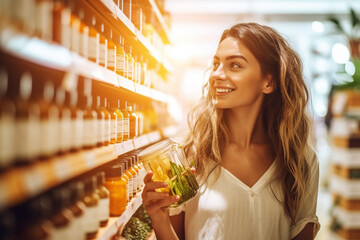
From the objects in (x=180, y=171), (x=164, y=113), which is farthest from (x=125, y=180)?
(x=164, y=113)

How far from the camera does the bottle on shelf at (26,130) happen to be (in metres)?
0.87

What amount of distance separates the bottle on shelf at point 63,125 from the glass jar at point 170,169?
501 millimetres

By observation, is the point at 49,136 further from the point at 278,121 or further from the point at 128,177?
the point at 278,121

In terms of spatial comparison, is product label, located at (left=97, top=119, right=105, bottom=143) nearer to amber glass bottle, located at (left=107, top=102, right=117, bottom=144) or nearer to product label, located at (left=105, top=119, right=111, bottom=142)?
product label, located at (left=105, top=119, right=111, bottom=142)

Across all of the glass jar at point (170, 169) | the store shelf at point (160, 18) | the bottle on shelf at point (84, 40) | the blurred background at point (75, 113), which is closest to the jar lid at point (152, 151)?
the glass jar at point (170, 169)

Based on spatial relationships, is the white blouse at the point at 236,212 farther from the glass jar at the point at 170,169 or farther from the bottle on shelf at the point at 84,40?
the bottle on shelf at the point at 84,40

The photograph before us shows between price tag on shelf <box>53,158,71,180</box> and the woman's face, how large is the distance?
107cm

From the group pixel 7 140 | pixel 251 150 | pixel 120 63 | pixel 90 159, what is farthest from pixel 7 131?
pixel 251 150

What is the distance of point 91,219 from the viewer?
141cm

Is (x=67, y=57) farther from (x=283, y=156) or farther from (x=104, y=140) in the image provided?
(x=283, y=156)

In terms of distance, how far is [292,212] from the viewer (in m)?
2.02

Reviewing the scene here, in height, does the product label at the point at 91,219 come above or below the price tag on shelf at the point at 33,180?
below

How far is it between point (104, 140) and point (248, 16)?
22.8 feet

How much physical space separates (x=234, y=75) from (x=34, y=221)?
4.23 ft
